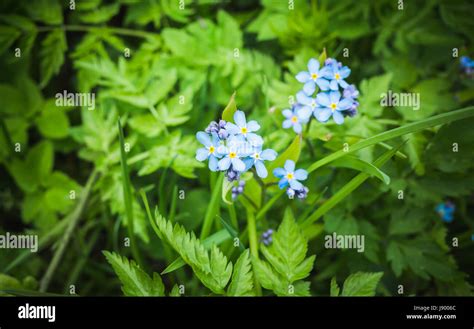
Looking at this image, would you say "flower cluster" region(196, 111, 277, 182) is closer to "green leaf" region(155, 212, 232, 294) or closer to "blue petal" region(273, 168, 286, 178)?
"blue petal" region(273, 168, 286, 178)

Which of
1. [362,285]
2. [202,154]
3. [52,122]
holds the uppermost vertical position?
[52,122]

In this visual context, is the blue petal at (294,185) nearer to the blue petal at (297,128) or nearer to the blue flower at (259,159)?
the blue flower at (259,159)

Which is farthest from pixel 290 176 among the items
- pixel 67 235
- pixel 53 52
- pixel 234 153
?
pixel 53 52

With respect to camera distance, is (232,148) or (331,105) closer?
(232,148)

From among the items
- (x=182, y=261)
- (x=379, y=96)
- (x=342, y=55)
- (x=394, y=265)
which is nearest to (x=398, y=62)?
(x=342, y=55)

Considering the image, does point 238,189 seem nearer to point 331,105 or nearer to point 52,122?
point 331,105

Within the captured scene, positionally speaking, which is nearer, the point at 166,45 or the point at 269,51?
the point at 166,45
